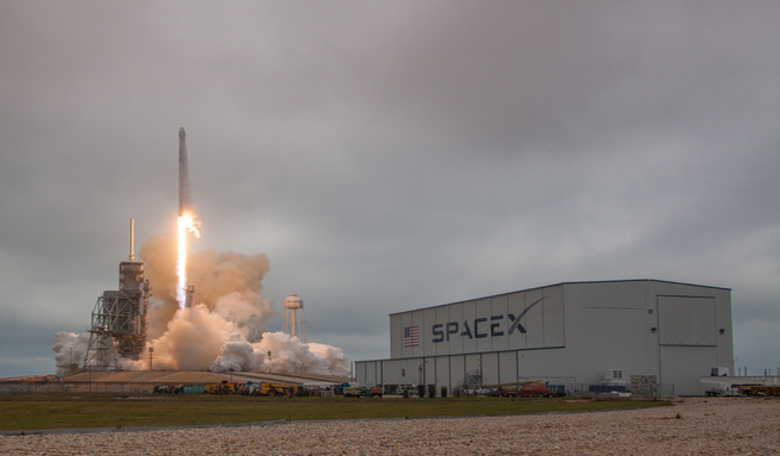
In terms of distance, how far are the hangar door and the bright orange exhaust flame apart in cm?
5590

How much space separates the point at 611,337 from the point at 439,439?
46.5m

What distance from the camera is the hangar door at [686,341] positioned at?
6925 cm

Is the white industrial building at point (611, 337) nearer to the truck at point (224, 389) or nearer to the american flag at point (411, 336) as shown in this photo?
the american flag at point (411, 336)

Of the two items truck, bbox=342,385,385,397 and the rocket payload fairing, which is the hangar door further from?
the rocket payload fairing

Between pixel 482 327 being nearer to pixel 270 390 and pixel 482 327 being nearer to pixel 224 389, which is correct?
pixel 270 390

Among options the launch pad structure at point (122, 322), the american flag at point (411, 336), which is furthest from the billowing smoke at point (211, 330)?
the american flag at point (411, 336)

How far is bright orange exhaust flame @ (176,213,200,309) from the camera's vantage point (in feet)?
319

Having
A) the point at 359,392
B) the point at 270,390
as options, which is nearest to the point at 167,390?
the point at 270,390

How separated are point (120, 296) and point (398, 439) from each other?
88.3m

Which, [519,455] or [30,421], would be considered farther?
[30,421]

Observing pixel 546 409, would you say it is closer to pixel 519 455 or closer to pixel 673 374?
pixel 519 455

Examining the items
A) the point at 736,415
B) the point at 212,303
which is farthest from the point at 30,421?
the point at 212,303

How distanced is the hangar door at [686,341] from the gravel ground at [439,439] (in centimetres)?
3626

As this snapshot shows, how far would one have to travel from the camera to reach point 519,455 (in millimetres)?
21672
